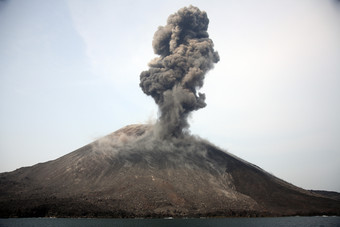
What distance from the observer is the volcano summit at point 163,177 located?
75.2 metres

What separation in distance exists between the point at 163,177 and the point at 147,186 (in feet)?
27.1

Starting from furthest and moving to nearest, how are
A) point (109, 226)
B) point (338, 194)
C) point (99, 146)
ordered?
1. point (338, 194)
2. point (99, 146)
3. point (109, 226)

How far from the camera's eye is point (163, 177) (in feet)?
301

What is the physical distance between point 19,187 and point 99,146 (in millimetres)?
34015

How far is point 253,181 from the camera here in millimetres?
98000

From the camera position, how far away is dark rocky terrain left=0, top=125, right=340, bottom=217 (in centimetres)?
7400

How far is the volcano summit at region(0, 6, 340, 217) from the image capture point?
7525 centimetres

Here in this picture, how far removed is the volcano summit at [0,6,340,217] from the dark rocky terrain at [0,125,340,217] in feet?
0.84

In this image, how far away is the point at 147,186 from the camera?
279ft

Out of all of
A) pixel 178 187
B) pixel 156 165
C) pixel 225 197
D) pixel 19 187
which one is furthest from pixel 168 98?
pixel 19 187

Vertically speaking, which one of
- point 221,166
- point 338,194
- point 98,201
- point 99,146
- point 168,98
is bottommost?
point 338,194

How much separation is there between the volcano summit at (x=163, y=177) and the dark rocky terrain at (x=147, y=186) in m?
0.26

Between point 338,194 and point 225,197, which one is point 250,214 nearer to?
point 225,197

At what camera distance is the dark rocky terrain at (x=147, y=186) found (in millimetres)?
74000
